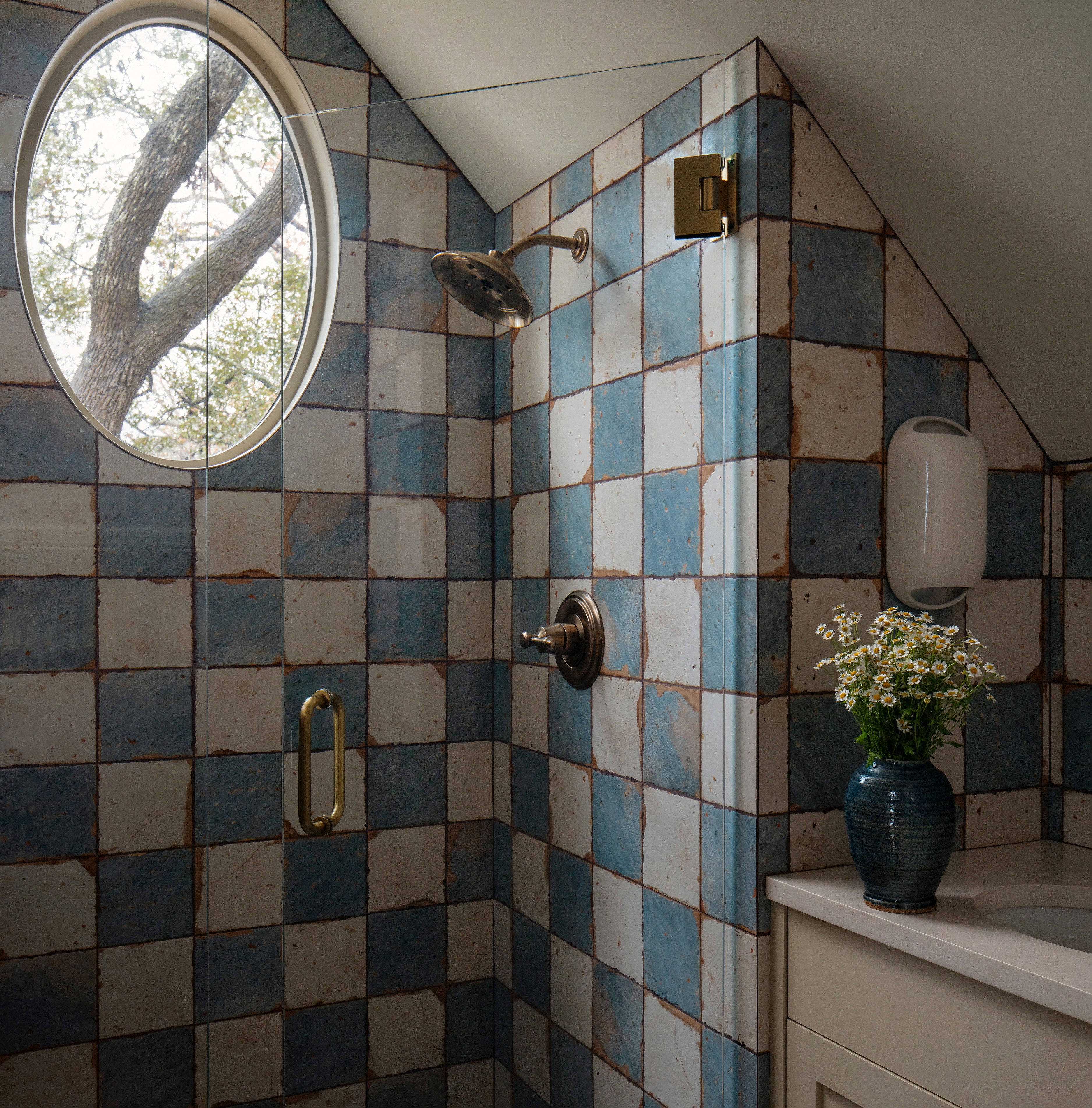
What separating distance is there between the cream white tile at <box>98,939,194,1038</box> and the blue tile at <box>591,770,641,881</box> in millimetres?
719

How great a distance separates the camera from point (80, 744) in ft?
5.32

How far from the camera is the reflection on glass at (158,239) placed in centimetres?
177

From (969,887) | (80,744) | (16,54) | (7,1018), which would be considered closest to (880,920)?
(969,887)

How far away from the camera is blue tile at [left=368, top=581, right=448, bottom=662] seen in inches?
55.2

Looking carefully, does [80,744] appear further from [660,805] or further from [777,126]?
[777,126]

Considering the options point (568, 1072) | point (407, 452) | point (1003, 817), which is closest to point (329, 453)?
point (407, 452)

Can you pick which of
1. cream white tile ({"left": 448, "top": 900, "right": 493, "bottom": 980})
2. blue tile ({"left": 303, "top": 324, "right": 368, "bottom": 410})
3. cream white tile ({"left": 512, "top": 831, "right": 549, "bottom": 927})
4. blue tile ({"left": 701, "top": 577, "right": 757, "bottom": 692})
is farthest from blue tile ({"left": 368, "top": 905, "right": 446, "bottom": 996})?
blue tile ({"left": 303, "top": 324, "right": 368, "bottom": 410})

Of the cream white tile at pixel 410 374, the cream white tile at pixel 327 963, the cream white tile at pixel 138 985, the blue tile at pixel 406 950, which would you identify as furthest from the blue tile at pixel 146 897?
the cream white tile at pixel 410 374

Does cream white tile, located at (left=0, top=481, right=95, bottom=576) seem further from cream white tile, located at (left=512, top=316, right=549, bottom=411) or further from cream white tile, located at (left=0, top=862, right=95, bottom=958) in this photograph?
cream white tile, located at (left=512, top=316, right=549, bottom=411)

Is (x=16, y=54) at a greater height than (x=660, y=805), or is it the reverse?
(x=16, y=54)

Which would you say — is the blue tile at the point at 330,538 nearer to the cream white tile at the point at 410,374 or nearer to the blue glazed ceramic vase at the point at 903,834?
the cream white tile at the point at 410,374

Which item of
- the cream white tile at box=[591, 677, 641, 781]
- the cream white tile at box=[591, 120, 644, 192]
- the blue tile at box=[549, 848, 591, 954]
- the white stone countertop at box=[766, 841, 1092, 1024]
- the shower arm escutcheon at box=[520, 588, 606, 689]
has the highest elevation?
the cream white tile at box=[591, 120, 644, 192]

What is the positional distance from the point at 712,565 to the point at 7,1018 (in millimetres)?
1368

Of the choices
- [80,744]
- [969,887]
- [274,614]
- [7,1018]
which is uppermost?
[274,614]
